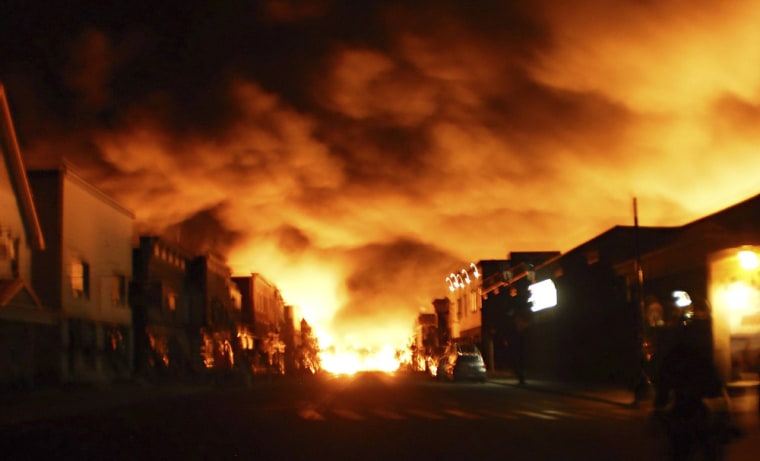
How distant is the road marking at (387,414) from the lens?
2228cm

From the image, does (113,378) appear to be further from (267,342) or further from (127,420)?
(267,342)

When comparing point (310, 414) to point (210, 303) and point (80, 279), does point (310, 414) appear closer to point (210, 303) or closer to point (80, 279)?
point (80, 279)

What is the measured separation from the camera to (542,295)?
55.4 metres

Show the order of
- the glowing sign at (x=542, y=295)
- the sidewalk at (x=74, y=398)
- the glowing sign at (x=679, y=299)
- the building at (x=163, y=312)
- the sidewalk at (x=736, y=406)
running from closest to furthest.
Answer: the sidewalk at (x=736, y=406) → the glowing sign at (x=679, y=299) → the sidewalk at (x=74, y=398) → the building at (x=163, y=312) → the glowing sign at (x=542, y=295)

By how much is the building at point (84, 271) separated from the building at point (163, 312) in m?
2.74

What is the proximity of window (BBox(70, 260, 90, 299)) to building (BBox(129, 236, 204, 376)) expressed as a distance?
694 centimetres

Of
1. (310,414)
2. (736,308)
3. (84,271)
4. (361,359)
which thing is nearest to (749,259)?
(736,308)

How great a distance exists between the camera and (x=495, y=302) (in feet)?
262

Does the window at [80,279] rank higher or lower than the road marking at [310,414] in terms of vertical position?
higher

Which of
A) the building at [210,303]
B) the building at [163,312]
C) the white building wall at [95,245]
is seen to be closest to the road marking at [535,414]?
the white building wall at [95,245]

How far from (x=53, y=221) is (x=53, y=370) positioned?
656 cm

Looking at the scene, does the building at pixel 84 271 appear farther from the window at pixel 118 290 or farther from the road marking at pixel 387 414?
the road marking at pixel 387 414

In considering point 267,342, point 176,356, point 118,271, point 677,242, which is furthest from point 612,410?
point 267,342


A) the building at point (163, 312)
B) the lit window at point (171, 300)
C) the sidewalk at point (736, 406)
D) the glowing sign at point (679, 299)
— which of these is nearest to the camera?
the sidewalk at point (736, 406)
